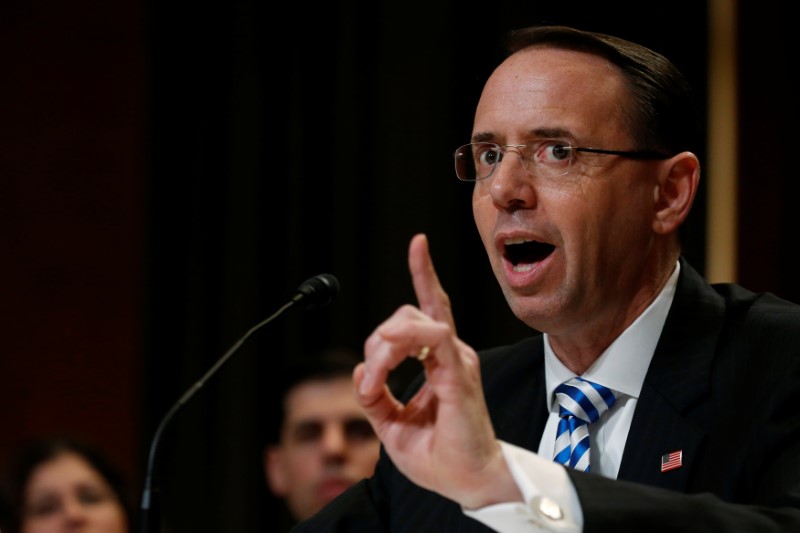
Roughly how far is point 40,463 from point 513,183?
202cm

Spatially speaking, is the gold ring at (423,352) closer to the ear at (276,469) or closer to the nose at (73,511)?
the nose at (73,511)

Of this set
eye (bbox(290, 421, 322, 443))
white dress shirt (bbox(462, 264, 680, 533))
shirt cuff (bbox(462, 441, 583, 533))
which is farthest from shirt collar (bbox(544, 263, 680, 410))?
Result: eye (bbox(290, 421, 322, 443))

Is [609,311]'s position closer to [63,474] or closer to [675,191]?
[675,191]

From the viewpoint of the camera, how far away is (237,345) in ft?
5.74

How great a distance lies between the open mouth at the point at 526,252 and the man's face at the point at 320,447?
1597 millimetres

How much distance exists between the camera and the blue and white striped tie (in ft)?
6.06

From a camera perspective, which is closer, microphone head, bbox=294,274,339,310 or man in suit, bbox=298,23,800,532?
man in suit, bbox=298,23,800,532

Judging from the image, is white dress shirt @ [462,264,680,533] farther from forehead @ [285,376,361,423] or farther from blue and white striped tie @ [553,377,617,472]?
forehead @ [285,376,361,423]

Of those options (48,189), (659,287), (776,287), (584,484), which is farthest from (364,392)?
(48,189)

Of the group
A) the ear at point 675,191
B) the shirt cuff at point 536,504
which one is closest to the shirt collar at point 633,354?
the ear at point 675,191

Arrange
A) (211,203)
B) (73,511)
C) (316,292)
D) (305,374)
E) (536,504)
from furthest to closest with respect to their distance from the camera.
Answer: (211,203), (305,374), (73,511), (316,292), (536,504)

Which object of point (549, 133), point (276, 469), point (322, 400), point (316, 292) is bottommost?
point (276, 469)

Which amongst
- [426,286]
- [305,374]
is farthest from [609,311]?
[305,374]

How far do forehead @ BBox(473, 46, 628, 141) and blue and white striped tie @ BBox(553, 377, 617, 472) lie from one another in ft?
1.36
